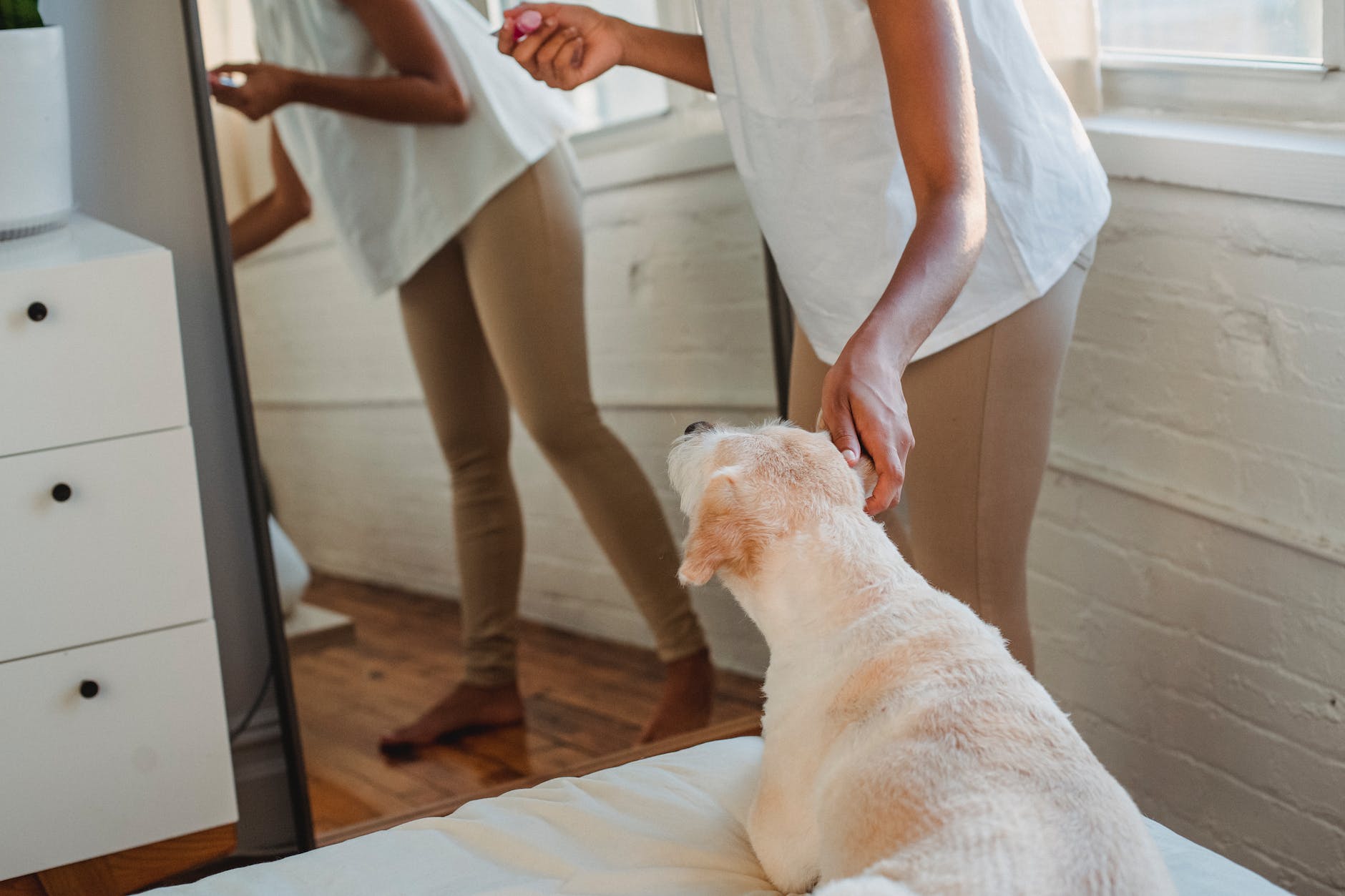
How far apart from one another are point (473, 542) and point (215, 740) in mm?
530

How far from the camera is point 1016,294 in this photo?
1.23 metres

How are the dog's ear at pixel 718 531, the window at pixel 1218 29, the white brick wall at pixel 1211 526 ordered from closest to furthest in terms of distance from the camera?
the dog's ear at pixel 718 531 < the white brick wall at pixel 1211 526 < the window at pixel 1218 29

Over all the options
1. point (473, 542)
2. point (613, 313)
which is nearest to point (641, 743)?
point (473, 542)

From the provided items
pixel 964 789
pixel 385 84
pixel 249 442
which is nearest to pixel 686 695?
pixel 249 442

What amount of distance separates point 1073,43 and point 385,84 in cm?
98

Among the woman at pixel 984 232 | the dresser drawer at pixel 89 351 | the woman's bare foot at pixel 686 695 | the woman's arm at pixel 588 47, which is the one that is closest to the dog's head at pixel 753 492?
the woman at pixel 984 232

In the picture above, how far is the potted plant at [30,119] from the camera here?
135 centimetres

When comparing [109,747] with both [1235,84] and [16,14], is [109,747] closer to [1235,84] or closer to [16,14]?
[16,14]

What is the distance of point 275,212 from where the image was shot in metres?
1.69

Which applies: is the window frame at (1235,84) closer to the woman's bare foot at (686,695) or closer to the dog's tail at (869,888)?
the woman's bare foot at (686,695)

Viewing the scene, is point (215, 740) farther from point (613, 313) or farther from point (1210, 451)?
point (1210, 451)

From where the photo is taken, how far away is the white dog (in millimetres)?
774

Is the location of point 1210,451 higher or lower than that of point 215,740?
higher

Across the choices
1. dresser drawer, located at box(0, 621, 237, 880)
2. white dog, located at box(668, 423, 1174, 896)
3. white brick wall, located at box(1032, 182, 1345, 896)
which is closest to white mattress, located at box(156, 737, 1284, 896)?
white dog, located at box(668, 423, 1174, 896)
